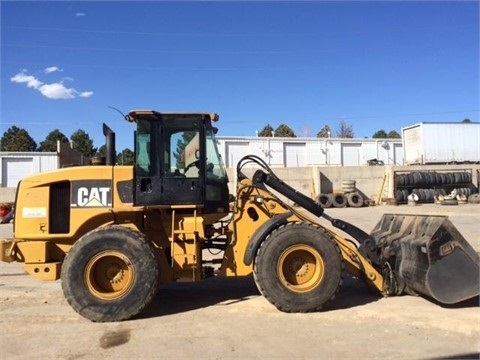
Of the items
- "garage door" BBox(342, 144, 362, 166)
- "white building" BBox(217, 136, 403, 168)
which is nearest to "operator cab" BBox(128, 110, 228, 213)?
"white building" BBox(217, 136, 403, 168)

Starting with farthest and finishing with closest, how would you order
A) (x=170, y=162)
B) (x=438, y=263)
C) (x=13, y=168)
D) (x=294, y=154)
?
(x=294, y=154) < (x=13, y=168) < (x=170, y=162) < (x=438, y=263)

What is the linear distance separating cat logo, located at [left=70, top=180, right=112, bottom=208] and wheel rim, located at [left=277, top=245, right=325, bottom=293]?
8.32 ft

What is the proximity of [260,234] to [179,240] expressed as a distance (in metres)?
1.13

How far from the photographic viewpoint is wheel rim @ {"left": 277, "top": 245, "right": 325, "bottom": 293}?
22.2 ft

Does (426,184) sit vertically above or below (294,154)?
below

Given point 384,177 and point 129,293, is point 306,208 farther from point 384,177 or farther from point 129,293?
point 384,177

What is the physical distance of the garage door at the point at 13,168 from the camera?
133 feet

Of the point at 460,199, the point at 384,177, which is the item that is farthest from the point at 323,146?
the point at 460,199

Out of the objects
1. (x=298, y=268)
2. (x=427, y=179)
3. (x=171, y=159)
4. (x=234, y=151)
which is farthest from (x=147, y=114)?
(x=234, y=151)

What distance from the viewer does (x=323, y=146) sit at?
153ft

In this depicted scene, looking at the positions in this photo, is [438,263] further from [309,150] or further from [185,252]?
[309,150]

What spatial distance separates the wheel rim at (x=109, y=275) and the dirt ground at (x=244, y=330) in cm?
42

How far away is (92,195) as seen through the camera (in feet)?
22.7

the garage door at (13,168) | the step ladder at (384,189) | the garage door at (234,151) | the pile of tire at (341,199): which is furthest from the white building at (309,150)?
the garage door at (13,168)
